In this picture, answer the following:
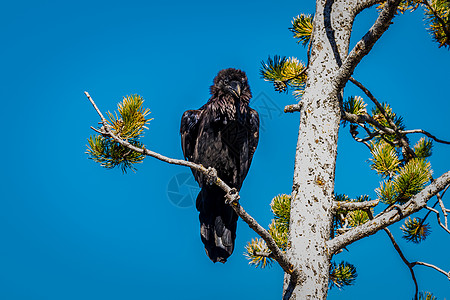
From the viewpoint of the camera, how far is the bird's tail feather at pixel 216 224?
14.8 feet

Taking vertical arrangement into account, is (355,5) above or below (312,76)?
above

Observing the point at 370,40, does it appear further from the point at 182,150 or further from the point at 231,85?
the point at 182,150

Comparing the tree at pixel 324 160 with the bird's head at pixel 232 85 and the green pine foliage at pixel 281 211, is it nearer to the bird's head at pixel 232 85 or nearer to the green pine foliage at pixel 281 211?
the green pine foliage at pixel 281 211

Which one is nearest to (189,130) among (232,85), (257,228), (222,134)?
(222,134)

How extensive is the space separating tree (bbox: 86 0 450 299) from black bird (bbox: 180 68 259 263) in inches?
37.7

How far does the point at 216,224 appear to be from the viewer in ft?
15.3

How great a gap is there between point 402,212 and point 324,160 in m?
0.56

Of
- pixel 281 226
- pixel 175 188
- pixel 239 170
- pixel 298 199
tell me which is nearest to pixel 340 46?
pixel 298 199

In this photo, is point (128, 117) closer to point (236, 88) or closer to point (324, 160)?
point (324, 160)

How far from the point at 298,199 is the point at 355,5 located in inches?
60.5

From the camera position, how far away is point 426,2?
3.44 m

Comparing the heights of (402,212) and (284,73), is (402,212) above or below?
below

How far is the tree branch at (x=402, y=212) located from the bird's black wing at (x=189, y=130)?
261 cm

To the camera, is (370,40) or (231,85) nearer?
(370,40)
